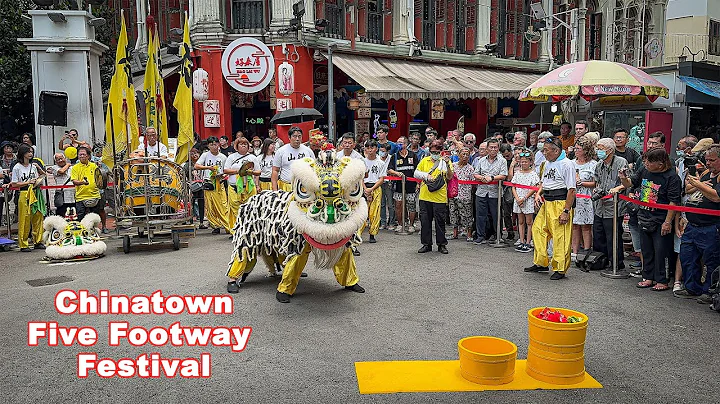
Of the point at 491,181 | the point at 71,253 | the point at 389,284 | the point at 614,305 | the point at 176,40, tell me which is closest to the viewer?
the point at 614,305

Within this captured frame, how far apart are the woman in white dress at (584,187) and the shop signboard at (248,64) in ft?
31.7

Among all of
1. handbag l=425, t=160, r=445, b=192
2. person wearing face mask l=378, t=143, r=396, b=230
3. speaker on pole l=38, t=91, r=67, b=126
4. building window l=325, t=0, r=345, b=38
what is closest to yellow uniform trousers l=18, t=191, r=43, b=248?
speaker on pole l=38, t=91, r=67, b=126

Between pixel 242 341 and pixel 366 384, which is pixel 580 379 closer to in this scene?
pixel 366 384

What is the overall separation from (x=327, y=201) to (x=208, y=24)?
501 inches

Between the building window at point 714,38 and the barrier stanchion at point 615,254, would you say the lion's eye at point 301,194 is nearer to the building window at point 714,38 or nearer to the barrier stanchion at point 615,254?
the barrier stanchion at point 615,254

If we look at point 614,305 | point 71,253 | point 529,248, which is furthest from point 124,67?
point 614,305

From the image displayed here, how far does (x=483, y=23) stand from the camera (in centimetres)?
2241

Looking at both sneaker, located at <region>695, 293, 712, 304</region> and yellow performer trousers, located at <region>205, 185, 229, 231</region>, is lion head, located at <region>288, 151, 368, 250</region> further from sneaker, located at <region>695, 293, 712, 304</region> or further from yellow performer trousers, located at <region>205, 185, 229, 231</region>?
yellow performer trousers, located at <region>205, 185, 229, 231</region>

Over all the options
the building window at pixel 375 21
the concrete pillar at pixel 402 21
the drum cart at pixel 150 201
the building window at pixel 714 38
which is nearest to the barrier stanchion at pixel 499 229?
the drum cart at pixel 150 201

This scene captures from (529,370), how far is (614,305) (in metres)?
2.40

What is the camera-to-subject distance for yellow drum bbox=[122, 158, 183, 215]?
988 centimetres

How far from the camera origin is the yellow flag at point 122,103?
10.4 meters

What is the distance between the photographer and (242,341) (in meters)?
5.65

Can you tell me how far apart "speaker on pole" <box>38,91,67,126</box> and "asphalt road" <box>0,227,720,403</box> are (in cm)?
479
